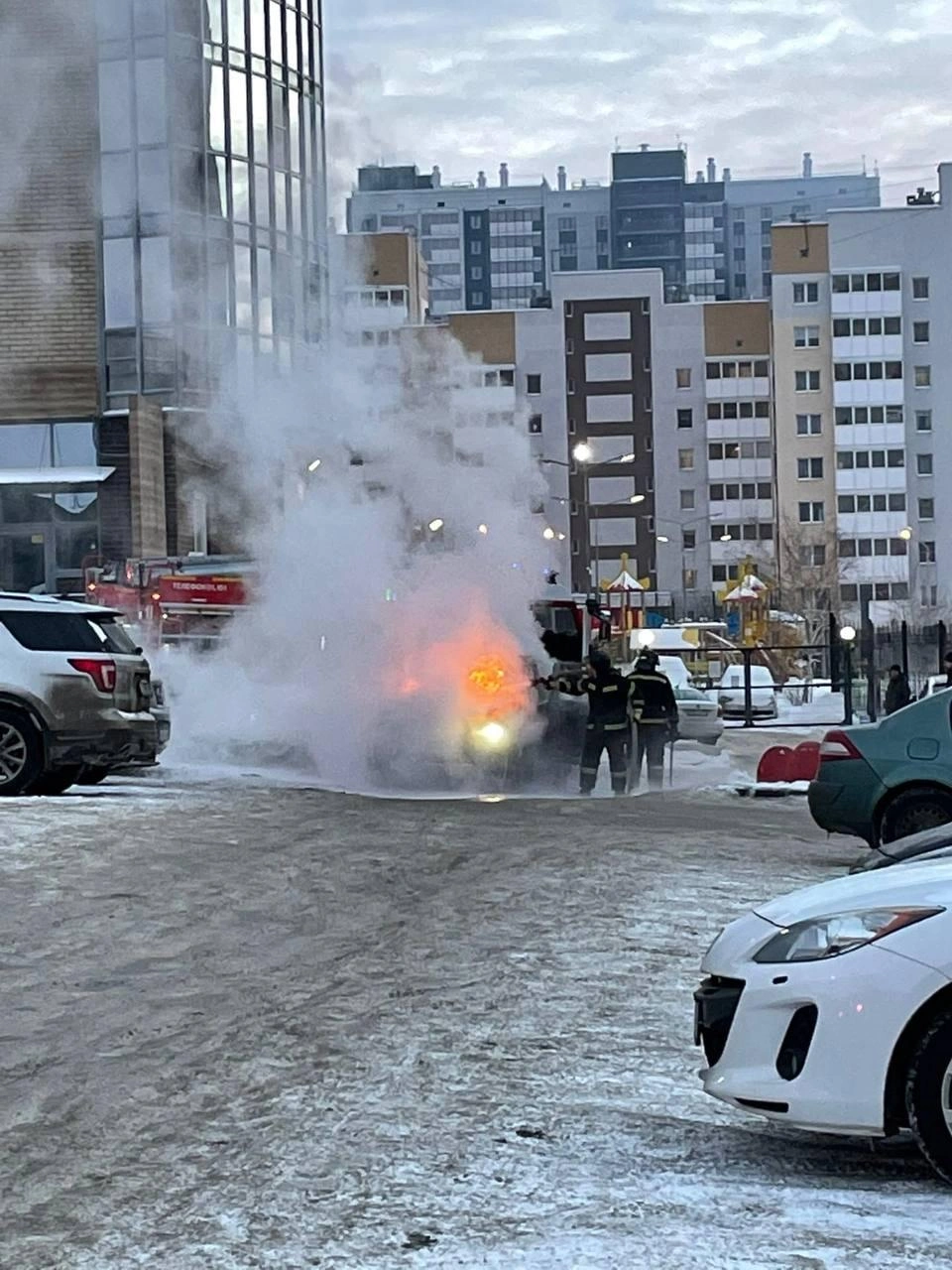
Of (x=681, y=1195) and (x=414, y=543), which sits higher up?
(x=414, y=543)

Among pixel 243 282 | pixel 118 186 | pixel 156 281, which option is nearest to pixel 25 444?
pixel 156 281

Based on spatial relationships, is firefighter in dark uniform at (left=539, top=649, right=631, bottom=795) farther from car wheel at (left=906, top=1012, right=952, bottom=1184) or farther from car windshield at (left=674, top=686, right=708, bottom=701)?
car wheel at (left=906, top=1012, right=952, bottom=1184)

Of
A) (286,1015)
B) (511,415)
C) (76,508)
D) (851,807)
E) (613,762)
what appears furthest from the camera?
(76,508)

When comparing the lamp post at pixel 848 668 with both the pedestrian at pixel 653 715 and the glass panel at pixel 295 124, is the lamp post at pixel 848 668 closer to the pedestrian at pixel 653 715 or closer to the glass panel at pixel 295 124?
the pedestrian at pixel 653 715

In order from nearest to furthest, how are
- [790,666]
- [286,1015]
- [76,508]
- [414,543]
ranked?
[286,1015]
[414,543]
[76,508]
[790,666]

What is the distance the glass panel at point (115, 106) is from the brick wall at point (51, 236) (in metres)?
0.20

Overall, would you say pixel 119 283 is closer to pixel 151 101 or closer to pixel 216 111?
pixel 216 111

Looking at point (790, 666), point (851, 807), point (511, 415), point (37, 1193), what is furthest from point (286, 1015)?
point (790, 666)

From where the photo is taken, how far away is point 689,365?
344 feet

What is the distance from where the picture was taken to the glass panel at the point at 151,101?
111 feet

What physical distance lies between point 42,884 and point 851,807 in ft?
18.2

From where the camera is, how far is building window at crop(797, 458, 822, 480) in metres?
99.9

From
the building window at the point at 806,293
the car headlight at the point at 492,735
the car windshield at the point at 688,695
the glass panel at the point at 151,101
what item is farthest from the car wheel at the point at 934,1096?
the building window at the point at 806,293

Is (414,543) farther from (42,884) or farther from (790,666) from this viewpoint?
(790,666)
